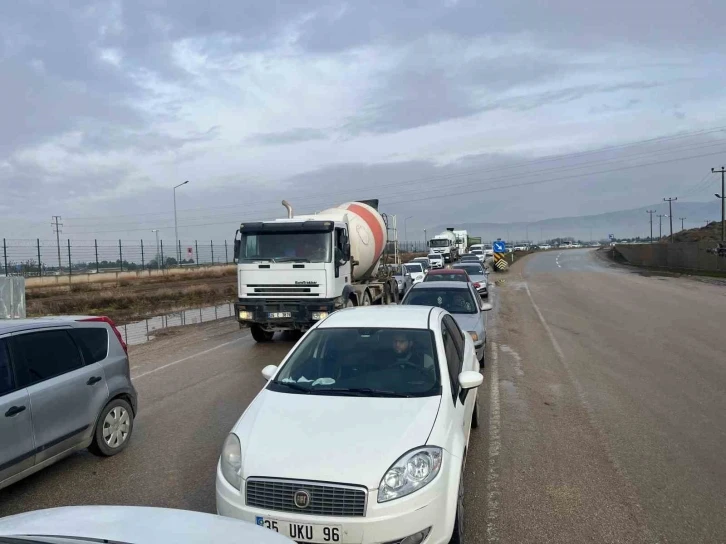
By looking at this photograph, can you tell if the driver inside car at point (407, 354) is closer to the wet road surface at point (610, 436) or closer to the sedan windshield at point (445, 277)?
the wet road surface at point (610, 436)

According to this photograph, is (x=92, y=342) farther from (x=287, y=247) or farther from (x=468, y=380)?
(x=287, y=247)

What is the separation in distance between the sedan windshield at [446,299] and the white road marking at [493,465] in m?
1.74

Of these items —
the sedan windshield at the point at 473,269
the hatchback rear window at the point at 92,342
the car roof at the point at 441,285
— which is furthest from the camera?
the sedan windshield at the point at 473,269

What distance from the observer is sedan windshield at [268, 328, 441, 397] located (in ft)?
15.7

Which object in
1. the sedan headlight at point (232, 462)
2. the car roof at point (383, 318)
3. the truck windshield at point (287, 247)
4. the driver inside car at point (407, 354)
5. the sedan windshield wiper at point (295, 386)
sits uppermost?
the truck windshield at point (287, 247)

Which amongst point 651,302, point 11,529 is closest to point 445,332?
point 11,529

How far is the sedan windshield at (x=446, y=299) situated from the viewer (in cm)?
1093

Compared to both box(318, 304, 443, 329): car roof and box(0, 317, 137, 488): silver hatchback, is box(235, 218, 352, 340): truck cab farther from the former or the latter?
box(318, 304, 443, 329): car roof

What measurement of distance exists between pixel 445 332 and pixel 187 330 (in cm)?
1261

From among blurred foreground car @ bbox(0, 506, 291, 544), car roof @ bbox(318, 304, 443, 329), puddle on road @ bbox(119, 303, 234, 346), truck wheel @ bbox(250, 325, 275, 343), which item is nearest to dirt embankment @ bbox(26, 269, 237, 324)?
puddle on road @ bbox(119, 303, 234, 346)

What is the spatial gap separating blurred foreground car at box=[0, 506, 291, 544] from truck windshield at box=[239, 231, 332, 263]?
10.2m

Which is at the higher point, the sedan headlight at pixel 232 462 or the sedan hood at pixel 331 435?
the sedan hood at pixel 331 435

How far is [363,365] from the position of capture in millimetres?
5121

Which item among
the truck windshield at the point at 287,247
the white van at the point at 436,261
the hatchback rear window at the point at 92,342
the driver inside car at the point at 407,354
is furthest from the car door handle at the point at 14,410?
the white van at the point at 436,261
